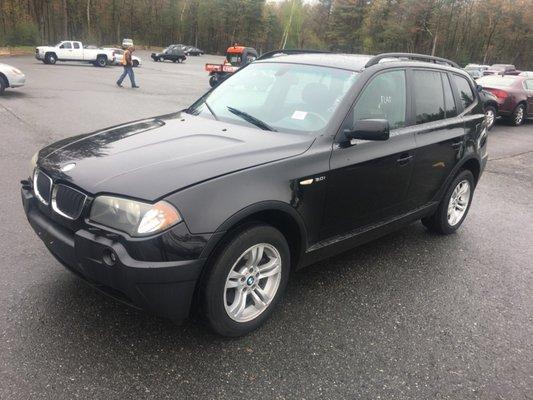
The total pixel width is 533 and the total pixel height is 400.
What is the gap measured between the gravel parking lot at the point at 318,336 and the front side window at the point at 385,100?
1336 mm

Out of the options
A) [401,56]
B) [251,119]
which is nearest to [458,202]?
[401,56]

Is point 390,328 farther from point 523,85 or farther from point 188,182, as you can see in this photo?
point 523,85

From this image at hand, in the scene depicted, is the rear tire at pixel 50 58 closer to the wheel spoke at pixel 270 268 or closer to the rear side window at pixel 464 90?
the rear side window at pixel 464 90

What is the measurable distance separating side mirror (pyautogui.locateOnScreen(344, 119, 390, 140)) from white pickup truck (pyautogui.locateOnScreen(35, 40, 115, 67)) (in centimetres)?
3368

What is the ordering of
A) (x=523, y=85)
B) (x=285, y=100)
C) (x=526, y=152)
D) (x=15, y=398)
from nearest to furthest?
(x=15, y=398)
(x=285, y=100)
(x=526, y=152)
(x=523, y=85)

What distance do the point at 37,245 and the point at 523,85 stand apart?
15326 mm

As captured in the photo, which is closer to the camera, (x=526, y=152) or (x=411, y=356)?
(x=411, y=356)

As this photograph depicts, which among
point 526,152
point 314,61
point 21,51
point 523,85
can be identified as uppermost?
point 314,61

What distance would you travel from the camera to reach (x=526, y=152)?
1080 cm

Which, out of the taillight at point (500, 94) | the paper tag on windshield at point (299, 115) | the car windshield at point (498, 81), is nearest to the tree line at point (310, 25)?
the car windshield at point (498, 81)

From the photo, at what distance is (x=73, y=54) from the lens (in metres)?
33.5

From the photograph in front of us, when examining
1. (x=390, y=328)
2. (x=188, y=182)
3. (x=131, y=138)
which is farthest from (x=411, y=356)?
(x=131, y=138)

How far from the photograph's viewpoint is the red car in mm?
14180

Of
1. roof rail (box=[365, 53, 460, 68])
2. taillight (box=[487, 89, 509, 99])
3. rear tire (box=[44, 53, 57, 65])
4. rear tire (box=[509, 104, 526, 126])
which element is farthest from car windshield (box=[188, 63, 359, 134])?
rear tire (box=[44, 53, 57, 65])
